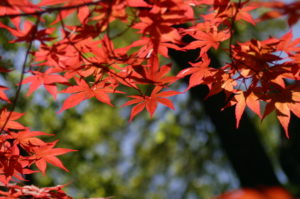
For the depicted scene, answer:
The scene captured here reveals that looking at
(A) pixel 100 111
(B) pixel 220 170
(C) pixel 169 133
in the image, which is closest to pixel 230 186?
(B) pixel 220 170

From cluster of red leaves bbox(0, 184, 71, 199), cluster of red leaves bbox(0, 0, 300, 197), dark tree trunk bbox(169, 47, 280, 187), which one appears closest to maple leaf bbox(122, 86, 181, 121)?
cluster of red leaves bbox(0, 0, 300, 197)

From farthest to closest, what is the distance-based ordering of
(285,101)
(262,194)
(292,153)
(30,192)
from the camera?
(292,153)
(285,101)
(30,192)
(262,194)

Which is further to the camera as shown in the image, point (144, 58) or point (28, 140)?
point (28, 140)

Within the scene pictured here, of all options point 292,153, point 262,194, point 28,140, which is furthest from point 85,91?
point 292,153

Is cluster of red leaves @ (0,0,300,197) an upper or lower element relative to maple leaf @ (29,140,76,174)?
upper

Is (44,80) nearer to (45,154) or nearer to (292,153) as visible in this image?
(45,154)

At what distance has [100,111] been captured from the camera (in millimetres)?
7348

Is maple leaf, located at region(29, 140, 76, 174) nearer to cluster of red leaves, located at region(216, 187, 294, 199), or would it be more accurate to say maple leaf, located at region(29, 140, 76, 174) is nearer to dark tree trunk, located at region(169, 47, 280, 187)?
cluster of red leaves, located at region(216, 187, 294, 199)

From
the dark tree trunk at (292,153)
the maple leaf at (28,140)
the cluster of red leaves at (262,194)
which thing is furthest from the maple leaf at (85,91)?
the dark tree trunk at (292,153)

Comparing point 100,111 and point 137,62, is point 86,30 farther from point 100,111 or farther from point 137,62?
point 100,111

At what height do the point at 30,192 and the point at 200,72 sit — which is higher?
the point at 200,72

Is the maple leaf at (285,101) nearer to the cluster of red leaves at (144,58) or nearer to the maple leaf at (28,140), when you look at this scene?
the cluster of red leaves at (144,58)

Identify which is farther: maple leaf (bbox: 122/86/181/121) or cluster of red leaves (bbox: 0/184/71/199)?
maple leaf (bbox: 122/86/181/121)

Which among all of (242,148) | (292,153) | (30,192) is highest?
(30,192)
